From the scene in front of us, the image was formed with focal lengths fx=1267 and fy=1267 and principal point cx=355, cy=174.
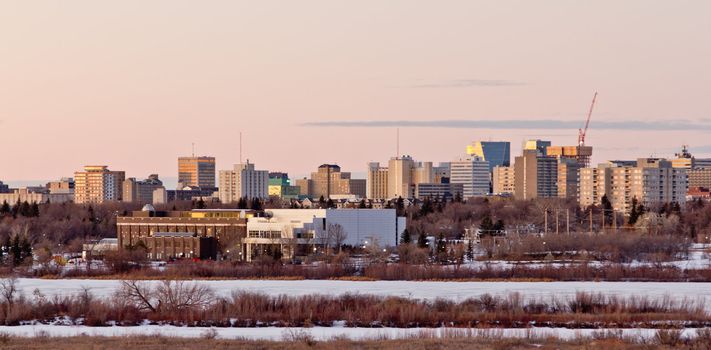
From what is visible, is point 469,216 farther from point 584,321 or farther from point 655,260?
point 584,321

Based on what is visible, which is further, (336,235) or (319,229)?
(319,229)

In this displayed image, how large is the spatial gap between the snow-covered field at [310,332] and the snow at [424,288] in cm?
1281

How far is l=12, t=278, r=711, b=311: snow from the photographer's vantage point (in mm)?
59656

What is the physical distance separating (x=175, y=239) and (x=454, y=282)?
151 feet

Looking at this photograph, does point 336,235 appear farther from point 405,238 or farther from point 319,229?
point 405,238

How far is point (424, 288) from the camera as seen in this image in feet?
215

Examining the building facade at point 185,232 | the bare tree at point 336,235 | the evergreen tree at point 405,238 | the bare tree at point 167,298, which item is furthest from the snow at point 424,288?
the evergreen tree at point 405,238

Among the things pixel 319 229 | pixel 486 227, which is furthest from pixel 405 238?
pixel 486 227

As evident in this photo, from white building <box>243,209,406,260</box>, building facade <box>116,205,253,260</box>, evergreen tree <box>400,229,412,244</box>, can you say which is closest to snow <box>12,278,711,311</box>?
building facade <box>116,205,253,260</box>

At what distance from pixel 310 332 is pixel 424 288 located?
24.2m

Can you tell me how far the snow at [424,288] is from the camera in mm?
59656

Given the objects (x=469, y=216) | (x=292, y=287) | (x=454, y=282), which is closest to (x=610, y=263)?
(x=454, y=282)

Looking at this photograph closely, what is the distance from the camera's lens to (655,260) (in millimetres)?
91625

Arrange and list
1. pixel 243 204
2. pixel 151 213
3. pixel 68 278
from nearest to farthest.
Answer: pixel 68 278 → pixel 151 213 → pixel 243 204
